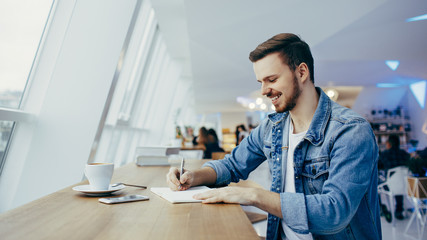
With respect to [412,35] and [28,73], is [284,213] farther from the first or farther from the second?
[412,35]

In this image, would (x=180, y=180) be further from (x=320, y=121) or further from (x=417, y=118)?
(x=417, y=118)

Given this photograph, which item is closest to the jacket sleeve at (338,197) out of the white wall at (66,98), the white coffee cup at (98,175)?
the white coffee cup at (98,175)

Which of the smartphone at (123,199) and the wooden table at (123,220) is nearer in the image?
the wooden table at (123,220)

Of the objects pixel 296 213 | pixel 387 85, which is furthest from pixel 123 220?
pixel 387 85

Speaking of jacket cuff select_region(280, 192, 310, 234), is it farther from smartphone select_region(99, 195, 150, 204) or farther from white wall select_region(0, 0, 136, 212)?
white wall select_region(0, 0, 136, 212)

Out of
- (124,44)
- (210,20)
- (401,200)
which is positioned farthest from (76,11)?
(401,200)

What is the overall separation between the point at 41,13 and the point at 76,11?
0.32 m

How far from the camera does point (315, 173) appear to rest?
3.44 ft

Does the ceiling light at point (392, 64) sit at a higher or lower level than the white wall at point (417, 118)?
higher

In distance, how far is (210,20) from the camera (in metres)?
4.06

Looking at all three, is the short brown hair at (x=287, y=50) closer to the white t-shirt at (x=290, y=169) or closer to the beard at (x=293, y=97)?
the beard at (x=293, y=97)

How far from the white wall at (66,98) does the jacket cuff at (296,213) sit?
6.52 feet

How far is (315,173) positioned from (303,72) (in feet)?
1.34

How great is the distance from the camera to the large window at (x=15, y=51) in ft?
5.89
